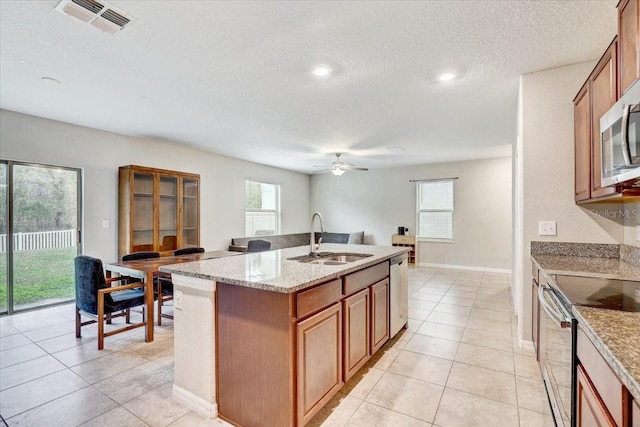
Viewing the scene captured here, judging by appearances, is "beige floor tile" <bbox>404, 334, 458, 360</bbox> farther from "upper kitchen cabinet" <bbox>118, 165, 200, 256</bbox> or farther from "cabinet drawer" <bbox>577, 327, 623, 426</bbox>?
"upper kitchen cabinet" <bbox>118, 165, 200, 256</bbox>

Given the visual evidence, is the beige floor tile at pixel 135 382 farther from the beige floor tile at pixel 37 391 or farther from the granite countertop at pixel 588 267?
the granite countertop at pixel 588 267

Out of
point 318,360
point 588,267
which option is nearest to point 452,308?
point 588,267

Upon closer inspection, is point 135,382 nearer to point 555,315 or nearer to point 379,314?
point 379,314

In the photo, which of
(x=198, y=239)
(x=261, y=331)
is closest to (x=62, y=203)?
(x=198, y=239)

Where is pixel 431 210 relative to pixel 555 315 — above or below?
above

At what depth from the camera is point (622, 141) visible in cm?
134

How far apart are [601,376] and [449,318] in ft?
9.58

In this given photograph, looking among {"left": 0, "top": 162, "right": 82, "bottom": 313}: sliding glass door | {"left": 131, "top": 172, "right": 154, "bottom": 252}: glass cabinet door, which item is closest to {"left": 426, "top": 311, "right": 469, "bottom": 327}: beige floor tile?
{"left": 131, "top": 172, "right": 154, "bottom": 252}: glass cabinet door

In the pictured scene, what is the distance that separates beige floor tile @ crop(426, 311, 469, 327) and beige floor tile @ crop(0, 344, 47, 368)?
4.05m

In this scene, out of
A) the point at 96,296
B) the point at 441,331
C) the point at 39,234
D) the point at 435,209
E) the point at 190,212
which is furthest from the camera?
the point at 435,209

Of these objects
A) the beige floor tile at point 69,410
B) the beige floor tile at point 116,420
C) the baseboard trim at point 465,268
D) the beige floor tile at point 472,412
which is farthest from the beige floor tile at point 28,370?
the baseboard trim at point 465,268

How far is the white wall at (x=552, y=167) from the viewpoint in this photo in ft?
8.36

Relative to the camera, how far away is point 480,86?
3051mm

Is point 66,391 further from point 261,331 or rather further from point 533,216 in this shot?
point 533,216
